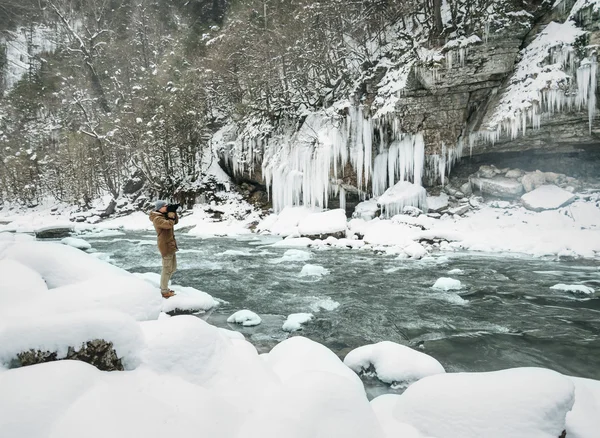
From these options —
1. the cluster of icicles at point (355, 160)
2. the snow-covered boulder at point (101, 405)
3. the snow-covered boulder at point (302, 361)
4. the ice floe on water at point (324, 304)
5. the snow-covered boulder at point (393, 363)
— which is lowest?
the ice floe on water at point (324, 304)

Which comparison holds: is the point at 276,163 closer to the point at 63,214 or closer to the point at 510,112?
the point at 510,112

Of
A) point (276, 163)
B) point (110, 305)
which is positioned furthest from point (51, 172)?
point (110, 305)

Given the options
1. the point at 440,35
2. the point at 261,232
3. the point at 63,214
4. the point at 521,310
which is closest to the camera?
the point at 521,310

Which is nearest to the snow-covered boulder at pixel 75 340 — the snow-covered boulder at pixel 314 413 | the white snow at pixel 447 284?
the snow-covered boulder at pixel 314 413

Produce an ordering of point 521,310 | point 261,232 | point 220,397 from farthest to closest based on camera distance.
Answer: point 261,232
point 521,310
point 220,397

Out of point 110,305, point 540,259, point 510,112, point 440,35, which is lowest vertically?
point 540,259

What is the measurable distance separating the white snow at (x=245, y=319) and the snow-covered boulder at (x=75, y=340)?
94.8 inches

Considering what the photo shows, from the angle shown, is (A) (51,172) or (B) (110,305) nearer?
(B) (110,305)

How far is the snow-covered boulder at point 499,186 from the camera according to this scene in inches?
478

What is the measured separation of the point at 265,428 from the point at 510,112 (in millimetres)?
13769

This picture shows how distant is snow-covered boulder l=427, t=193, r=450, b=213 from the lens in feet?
42.5

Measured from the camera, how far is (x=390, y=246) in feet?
33.6

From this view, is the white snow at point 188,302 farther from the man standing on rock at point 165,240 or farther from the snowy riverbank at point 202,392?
the snowy riverbank at point 202,392

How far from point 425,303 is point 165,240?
458 cm
